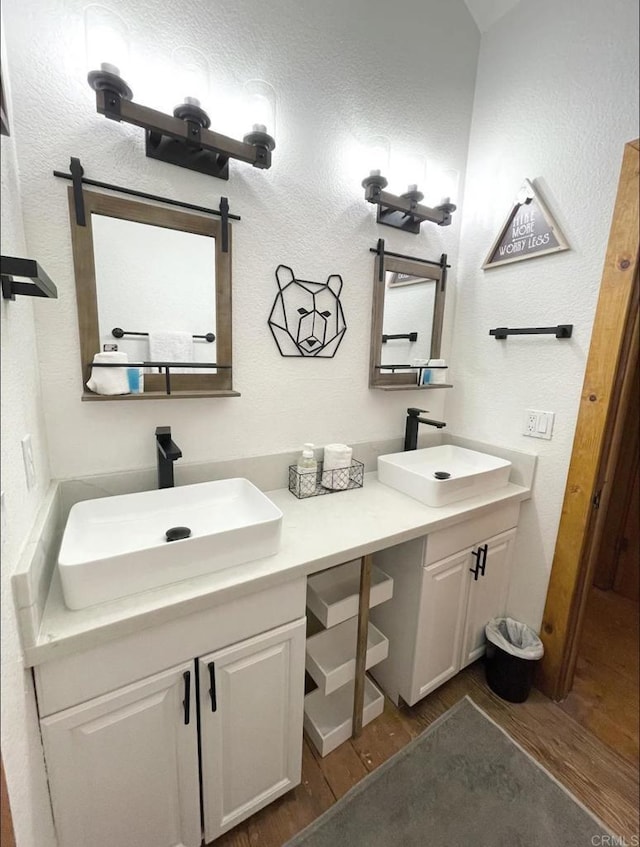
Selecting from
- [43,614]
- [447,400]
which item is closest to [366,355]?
[447,400]

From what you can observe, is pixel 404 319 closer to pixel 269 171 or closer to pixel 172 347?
pixel 269 171

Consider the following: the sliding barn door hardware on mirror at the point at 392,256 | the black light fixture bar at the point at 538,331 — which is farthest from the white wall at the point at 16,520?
the black light fixture bar at the point at 538,331

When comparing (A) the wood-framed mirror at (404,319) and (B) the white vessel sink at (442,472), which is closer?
(B) the white vessel sink at (442,472)

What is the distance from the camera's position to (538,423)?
5.02 ft

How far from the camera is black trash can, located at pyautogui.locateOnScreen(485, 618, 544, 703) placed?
4.81ft

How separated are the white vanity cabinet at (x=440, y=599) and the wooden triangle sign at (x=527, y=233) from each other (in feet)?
3.53

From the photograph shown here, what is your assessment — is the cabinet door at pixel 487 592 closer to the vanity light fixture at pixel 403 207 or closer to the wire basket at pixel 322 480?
the wire basket at pixel 322 480

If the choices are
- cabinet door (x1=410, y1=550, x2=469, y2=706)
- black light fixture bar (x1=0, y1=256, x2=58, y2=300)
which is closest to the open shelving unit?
cabinet door (x1=410, y1=550, x2=469, y2=706)

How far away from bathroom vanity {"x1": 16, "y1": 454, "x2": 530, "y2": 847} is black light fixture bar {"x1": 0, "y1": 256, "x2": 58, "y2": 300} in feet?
1.93

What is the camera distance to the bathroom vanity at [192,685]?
758 millimetres

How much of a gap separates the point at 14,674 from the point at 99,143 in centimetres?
130

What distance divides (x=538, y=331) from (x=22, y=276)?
1641mm

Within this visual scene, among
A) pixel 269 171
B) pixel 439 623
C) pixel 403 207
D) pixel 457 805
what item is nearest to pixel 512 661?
pixel 439 623

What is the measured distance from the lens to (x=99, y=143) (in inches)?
40.0
